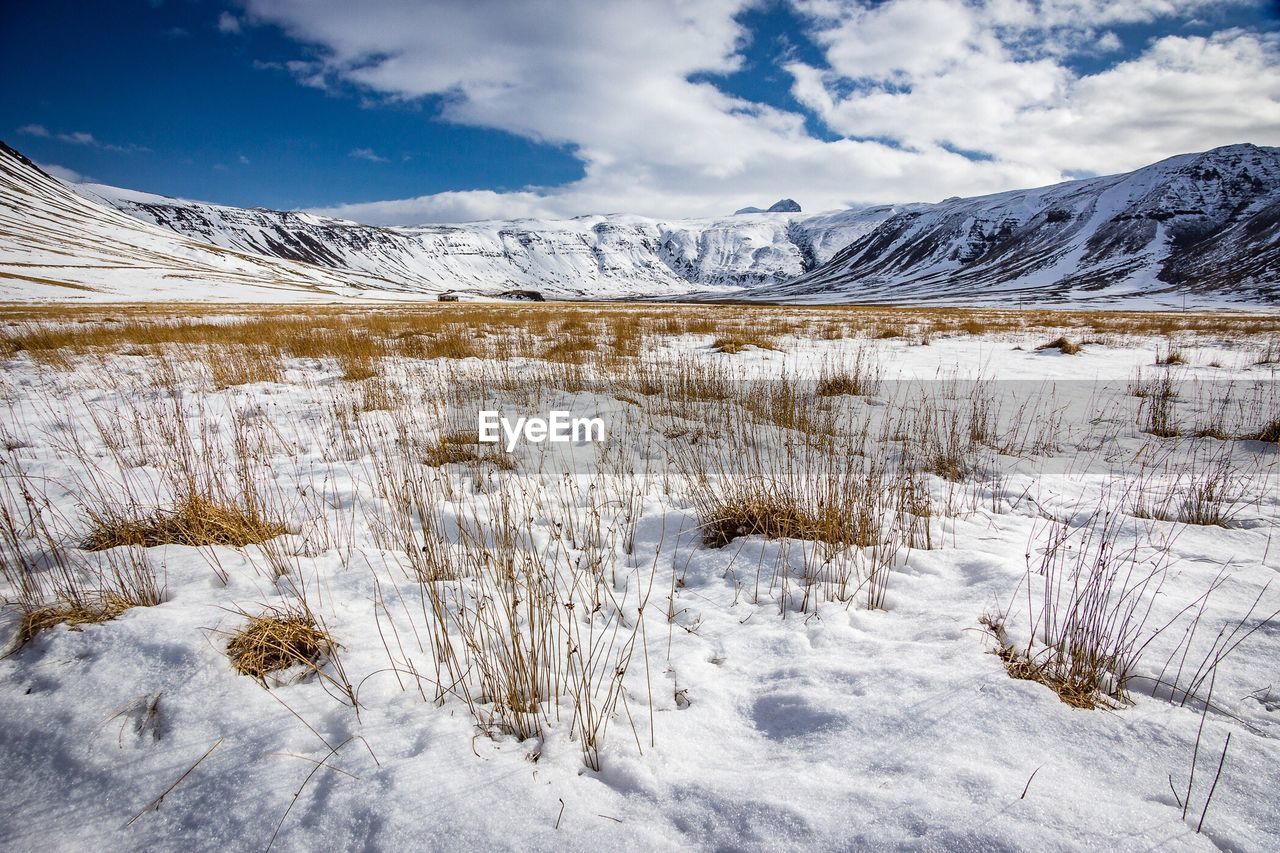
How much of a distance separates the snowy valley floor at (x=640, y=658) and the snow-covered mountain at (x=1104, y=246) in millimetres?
104658

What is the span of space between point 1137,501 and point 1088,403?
4.06 m

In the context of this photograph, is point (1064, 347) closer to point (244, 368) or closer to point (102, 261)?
point (244, 368)

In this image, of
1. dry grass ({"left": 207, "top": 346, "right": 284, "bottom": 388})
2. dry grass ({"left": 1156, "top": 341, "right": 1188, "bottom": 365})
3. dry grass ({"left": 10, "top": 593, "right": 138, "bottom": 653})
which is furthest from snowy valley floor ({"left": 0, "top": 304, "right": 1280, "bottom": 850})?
dry grass ({"left": 1156, "top": 341, "right": 1188, "bottom": 365})

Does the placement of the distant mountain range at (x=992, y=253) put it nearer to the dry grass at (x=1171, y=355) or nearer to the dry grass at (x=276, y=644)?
the dry grass at (x=276, y=644)

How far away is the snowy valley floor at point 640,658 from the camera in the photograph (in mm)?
1305

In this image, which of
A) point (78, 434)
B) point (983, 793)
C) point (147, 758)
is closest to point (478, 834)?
point (147, 758)

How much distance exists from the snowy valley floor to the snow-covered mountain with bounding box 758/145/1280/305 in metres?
105

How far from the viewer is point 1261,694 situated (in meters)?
1.61

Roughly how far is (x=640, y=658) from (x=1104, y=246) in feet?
518

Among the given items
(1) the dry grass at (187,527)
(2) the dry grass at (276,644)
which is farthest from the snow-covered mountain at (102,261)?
(2) the dry grass at (276,644)

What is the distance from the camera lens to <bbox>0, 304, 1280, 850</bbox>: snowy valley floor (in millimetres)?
1305

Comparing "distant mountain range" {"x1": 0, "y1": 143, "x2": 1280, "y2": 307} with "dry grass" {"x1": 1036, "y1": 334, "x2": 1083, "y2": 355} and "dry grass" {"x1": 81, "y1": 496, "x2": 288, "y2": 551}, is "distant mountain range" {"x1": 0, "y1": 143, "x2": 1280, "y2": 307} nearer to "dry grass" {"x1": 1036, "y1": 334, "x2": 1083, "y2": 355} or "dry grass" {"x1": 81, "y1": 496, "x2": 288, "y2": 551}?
"dry grass" {"x1": 81, "y1": 496, "x2": 288, "y2": 551}

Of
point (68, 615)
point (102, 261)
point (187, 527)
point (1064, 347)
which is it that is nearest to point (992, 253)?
point (1064, 347)

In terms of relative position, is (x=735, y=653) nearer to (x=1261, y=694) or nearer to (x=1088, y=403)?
(x=1261, y=694)
